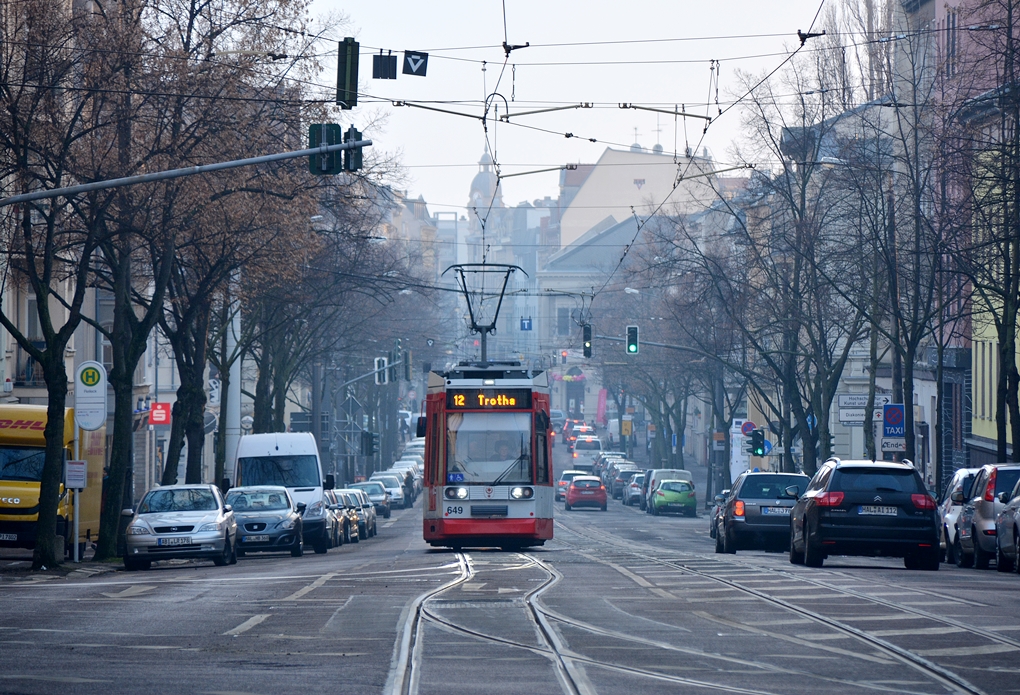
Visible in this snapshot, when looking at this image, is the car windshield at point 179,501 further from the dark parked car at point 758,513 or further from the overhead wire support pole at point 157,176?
the dark parked car at point 758,513

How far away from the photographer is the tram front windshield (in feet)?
86.0

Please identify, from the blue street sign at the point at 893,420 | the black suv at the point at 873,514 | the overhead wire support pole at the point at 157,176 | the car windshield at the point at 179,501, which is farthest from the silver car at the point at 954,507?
the car windshield at the point at 179,501

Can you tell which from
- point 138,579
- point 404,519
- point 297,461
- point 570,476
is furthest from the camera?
point 570,476

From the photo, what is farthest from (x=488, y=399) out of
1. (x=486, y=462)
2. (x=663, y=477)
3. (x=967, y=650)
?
(x=663, y=477)

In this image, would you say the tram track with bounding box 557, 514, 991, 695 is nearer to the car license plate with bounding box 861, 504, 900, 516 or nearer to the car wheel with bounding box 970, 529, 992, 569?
the car license plate with bounding box 861, 504, 900, 516

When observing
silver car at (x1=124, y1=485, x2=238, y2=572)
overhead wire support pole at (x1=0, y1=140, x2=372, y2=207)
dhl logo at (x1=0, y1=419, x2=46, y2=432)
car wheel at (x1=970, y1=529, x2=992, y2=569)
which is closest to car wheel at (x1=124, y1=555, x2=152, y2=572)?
silver car at (x1=124, y1=485, x2=238, y2=572)

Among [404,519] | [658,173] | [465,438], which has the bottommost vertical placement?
[404,519]

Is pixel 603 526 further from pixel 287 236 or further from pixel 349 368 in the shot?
pixel 349 368

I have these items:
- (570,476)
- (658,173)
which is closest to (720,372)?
(570,476)

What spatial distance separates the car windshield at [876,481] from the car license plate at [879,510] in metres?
0.25

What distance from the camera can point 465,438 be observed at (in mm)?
26312

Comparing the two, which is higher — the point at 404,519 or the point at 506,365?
the point at 506,365

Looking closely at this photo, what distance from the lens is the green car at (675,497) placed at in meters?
61.3

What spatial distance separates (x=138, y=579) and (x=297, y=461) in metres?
15.0
